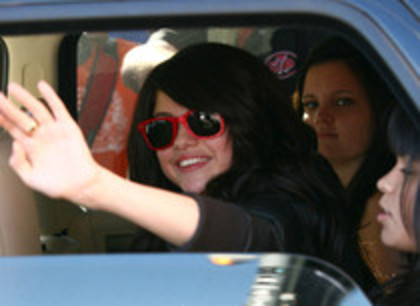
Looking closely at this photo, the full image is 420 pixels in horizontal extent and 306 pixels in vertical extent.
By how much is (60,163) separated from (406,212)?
0.67 metres

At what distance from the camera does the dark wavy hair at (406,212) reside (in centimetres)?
143

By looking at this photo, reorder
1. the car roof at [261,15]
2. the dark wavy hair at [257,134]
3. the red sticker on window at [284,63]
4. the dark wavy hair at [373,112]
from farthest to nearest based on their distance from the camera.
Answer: the red sticker on window at [284,63]
the dark wavy hair at [373,112]
the dark wavy hair at [257,134]
the car roof at [261,15]

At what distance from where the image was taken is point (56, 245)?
270 centimetres

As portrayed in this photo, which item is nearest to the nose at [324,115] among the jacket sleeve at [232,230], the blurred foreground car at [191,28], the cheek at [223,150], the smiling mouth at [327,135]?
the smiling mouth at [327,135]

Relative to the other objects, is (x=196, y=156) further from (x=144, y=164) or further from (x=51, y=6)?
(x=51, y=6)

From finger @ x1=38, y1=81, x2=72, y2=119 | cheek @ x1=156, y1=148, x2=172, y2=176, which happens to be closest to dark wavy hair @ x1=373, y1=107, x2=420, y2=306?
finger @ x1=38, y1=81, x2=72, y2=119

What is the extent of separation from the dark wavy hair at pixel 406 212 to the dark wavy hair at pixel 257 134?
15.0 inches

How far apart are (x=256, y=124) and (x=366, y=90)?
473mm

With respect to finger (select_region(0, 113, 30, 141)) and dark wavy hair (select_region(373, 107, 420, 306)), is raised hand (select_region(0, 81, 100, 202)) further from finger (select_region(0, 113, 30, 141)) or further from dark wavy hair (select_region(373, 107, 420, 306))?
dark wavy hair (select_region(373, 107, 420, 306))

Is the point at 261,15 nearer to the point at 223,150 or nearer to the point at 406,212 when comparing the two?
the point at 406,212

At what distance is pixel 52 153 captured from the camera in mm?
1293

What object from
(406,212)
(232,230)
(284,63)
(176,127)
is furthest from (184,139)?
(284,63)

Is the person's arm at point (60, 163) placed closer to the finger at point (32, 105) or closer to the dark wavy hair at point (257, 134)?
the finger at point (32, 105)

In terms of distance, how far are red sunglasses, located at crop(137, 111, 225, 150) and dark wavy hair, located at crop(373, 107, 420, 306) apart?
586 millimetres
